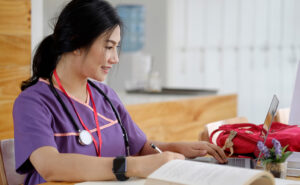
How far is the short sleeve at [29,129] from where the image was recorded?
1.22 metres

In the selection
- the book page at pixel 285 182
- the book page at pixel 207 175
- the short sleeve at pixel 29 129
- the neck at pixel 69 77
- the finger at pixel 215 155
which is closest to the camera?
the book page at pixel 207 175

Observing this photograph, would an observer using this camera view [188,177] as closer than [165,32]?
Yes

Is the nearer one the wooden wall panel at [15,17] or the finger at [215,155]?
the finger at [215,155]

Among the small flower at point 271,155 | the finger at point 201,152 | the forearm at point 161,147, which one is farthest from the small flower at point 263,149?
the forearm at point 161,147

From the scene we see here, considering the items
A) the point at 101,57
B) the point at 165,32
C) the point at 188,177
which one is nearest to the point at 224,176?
the point at 188,177

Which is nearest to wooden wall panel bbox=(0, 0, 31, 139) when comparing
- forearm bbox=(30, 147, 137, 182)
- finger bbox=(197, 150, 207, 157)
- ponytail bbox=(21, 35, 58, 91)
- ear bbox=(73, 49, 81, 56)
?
ponytail bbox=(21, 35, 58, 91)

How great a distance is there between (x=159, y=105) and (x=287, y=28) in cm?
191

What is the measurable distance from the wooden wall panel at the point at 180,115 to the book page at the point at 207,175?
146 centimetres

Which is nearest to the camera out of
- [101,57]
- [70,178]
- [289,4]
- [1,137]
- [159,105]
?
[70,178]

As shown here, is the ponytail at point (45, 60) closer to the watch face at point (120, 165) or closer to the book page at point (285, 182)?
the watch face at point (120, 165)

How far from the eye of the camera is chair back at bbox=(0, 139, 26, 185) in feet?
4.48

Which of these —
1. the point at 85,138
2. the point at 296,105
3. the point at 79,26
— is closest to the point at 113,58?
the point at 79,26

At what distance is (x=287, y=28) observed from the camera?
4027 mm

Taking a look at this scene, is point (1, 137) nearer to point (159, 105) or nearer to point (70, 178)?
point (70, 178)
